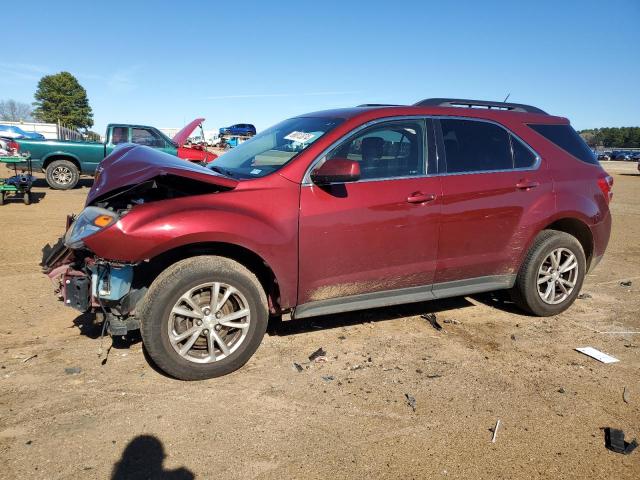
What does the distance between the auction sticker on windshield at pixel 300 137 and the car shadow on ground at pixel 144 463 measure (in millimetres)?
2383

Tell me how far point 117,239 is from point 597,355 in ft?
12.3

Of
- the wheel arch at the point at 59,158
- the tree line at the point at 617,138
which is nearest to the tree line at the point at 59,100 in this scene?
the wheel arch at the point at 59,158

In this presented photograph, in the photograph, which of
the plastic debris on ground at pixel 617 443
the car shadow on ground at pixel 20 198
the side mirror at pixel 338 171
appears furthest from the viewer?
the car shadow on ground at pixel 20 198

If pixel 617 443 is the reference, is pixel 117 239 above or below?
above

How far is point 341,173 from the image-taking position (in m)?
3.36

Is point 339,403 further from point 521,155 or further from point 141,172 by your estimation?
point 521,155

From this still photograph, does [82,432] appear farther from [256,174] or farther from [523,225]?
[523,225]

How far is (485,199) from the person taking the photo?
162 inches

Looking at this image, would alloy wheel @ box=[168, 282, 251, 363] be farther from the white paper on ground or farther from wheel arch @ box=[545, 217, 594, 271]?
wheel arch @ box=[545, 217, 594, 271]

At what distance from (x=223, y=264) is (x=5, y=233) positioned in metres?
6.00

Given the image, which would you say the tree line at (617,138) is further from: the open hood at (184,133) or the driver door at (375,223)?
the driver door at (375,223)

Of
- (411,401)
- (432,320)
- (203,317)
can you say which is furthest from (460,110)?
(203,317)

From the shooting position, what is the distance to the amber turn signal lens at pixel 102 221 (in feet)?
10.1

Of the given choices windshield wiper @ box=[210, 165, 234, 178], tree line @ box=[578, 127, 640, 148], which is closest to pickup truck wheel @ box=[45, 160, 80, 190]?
windshield wiper @ box=[210, 165, 234, 178]
